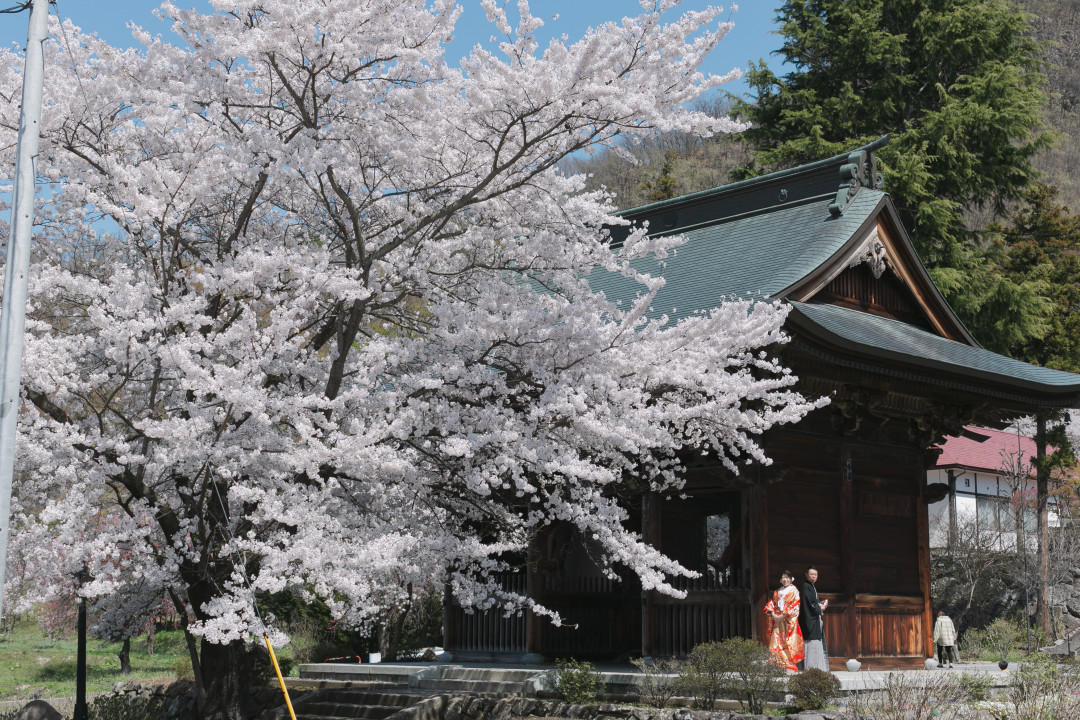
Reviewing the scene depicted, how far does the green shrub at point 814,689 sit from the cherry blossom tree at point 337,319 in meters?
1.94

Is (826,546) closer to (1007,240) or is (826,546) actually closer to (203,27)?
(203,27)

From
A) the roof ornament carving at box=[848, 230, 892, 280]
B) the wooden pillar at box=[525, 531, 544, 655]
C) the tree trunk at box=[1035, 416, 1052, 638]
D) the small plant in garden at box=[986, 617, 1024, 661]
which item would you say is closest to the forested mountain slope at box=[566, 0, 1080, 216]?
the tree trunk at box=[1035, 416, 1052, 638]

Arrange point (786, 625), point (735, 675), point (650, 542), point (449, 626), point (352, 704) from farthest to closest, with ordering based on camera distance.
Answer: point (449, 626)
point (650, 542)
point (352, 704)
point (786, 625)
point (735, 675)

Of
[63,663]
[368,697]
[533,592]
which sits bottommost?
[63,663]

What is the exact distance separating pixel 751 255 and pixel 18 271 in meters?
11.0

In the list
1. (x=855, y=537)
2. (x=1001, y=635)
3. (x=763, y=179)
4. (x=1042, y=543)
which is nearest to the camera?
(x=855, y=537)

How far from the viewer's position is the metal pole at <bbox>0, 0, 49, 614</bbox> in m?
6.39

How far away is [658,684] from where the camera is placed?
36.5 ft

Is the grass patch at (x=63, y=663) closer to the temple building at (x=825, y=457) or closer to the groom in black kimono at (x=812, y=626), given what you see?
the temple building at (x=825, y=457)

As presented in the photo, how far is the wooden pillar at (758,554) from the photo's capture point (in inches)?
484

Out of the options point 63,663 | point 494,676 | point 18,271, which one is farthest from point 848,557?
point 63,663

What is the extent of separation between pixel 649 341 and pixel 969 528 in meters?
23.4

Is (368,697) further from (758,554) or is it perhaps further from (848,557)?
(848,557)

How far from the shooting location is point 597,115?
871cm
